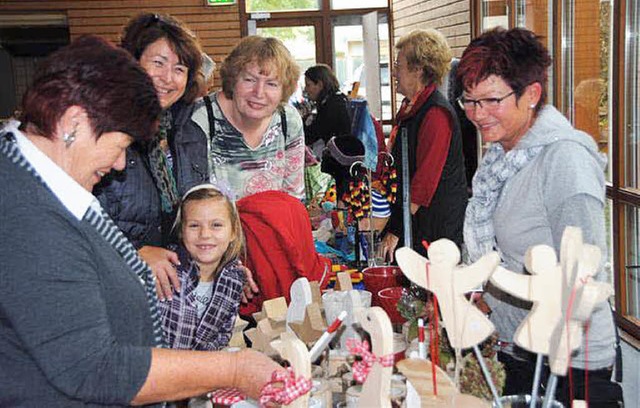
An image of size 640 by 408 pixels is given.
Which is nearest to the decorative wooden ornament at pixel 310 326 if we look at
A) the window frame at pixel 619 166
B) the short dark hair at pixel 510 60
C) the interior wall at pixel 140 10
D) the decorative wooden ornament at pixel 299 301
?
the decorative wooden ornament at pixel 299 301

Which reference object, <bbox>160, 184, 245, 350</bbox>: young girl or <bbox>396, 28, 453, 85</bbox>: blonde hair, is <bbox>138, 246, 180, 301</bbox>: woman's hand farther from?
<bbox>396, 28, 453, 85</bbox>: blonde hair

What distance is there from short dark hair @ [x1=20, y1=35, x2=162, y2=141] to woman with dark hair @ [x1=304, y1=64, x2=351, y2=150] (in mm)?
4473

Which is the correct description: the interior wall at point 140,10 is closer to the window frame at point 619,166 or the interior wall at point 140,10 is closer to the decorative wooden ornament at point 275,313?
the window frame at point 619,166

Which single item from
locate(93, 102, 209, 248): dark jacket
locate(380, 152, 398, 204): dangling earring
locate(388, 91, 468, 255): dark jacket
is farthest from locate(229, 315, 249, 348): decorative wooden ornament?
locate(388, 91, 468, 255): dark jacket

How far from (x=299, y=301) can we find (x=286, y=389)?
722 millimetres

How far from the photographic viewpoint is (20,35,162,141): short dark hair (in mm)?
1146

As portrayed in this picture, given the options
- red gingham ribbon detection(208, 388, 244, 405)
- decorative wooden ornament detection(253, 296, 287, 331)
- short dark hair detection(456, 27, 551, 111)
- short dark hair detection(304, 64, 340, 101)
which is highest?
short dark hair detection(304, 64, 340, 101)

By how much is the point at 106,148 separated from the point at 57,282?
0.81ft

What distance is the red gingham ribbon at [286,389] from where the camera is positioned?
3.92 ft

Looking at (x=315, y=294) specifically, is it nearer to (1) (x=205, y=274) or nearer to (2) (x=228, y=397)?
(1) (x=205, y=274)

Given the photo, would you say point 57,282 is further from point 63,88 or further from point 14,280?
point 63,88

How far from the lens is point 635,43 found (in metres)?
3.71

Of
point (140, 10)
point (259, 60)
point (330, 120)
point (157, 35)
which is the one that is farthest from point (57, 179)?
point (140, 10)

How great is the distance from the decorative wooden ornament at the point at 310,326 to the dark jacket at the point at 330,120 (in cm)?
395
